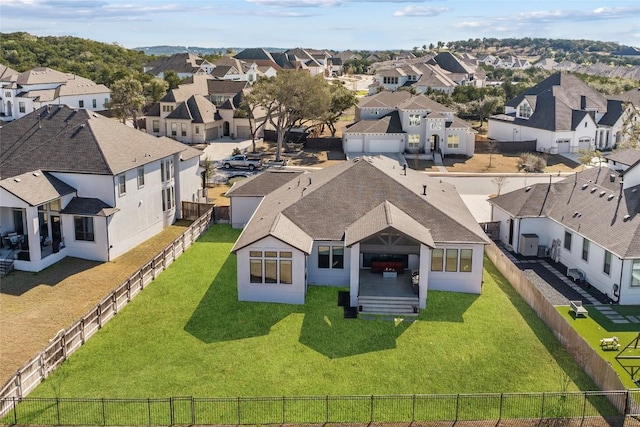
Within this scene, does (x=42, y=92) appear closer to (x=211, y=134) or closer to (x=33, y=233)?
(x=211, y=134)

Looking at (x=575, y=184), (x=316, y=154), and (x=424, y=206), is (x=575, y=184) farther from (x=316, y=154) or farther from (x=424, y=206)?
(x=316, y=154)

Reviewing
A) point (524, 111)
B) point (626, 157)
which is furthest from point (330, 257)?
point (524, 111)

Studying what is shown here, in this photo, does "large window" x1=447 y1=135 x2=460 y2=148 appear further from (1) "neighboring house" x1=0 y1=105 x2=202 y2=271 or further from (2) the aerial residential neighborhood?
(1) "neighboring house" x1=0 y1=105 x2=202 y2=271

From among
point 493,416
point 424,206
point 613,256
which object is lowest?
point 493,416

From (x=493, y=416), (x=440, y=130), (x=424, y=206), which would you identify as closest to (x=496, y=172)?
(x=440, y=130)

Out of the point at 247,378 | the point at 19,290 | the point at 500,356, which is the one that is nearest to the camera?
the point at 247,378

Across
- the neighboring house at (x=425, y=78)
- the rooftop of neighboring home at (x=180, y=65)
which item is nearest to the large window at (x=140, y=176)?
the neighboring house at (x=425, y=78)

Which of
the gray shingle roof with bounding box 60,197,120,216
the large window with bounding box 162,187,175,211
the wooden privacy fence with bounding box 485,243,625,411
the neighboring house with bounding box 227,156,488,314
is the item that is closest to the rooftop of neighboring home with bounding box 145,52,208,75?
the large window with bounding box 162,187,175,211
